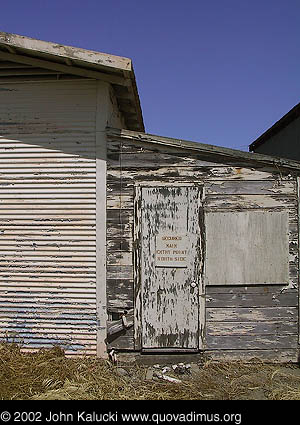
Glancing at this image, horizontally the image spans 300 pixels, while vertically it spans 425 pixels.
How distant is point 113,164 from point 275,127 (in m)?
7.35

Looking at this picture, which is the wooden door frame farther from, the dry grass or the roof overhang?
the roof overhang

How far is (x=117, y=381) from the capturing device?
179 inches

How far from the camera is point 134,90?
226 inches

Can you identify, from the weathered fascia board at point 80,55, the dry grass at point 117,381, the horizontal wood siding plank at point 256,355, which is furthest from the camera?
the horizontal wood siding plank at point 256,355

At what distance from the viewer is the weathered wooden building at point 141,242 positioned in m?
5.12

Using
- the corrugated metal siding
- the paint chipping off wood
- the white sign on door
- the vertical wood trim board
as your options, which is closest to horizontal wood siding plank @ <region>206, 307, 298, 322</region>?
the paint chipping off wood

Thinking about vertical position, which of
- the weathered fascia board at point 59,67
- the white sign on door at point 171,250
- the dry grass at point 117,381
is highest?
the weathered fascia board at point 59,67

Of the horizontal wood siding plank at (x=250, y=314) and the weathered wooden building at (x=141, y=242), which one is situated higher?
the weathered wooden building at (x=141, y=242)

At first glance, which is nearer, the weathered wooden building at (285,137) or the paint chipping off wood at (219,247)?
the paint chipping off wood at (219,247)

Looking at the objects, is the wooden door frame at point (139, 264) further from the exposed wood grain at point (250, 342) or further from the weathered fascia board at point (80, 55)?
the weathered fascia board at point (80, 55)

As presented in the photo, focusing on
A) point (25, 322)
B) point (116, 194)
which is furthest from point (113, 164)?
point (25, 322)

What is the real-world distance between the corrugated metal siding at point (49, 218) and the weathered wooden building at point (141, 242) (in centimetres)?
1

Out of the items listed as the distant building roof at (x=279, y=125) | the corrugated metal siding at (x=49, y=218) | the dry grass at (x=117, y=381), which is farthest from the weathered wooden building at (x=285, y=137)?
the dry grass at (x=117, y=381)
